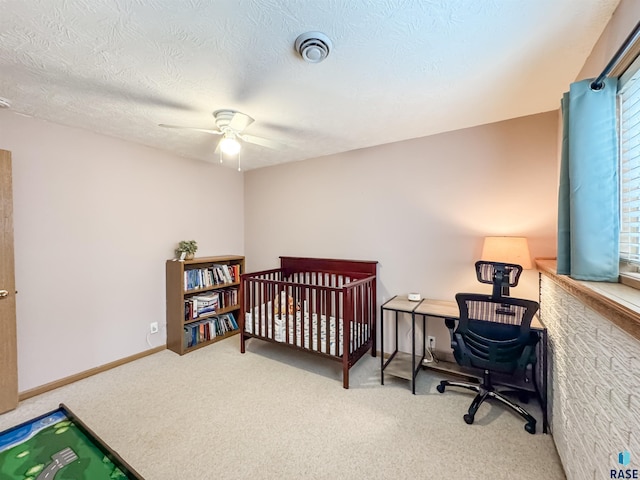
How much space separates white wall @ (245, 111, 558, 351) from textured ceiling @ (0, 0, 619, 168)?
0.97 feet

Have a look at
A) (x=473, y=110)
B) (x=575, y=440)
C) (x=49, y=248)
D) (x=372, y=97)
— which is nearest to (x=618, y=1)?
(x=473, y=110)

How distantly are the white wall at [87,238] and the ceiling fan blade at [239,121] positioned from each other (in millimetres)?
1469

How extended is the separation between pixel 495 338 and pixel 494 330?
6 cm

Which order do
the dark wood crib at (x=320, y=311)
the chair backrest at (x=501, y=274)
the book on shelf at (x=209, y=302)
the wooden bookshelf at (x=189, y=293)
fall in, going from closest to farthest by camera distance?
the chair backrest at (x=501, y=274) < the dark wood crib at (x=320, y=311) < the wooden bookshelf at (x=189, y=293) < the book on shelf at (x=209, y=302)

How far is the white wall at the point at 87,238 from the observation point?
232 centimetres

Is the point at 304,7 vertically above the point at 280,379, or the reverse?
the point at 304,7

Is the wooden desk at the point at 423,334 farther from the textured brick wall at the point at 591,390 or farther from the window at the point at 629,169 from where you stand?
the window at the point at 629,169

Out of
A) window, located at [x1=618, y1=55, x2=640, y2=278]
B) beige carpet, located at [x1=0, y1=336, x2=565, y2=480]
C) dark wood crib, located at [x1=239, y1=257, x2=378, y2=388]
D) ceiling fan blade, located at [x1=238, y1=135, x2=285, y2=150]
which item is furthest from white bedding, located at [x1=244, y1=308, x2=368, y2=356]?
window, located at [x1=618, y1=55, x2=640, y2=278]

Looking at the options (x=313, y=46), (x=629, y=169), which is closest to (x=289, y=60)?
(x=313, y=46)

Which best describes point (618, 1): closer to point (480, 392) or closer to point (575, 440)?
point (575, 440)

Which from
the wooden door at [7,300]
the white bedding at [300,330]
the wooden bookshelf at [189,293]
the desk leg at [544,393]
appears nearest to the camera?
the desk leg at [544,393]

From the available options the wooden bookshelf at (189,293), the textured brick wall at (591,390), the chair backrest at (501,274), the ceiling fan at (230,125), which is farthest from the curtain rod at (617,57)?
the wooden bookshelf at (189,293)

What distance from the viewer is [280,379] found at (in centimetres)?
258

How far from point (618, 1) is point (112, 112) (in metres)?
3.16
